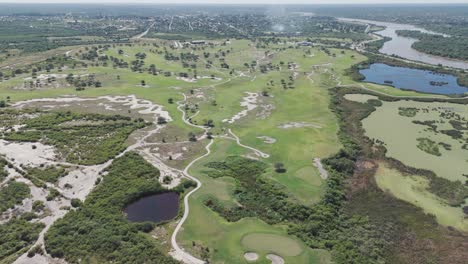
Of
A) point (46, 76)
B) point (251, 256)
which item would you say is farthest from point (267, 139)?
point (46, 76)

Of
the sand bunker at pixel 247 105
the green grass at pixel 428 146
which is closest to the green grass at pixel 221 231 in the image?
the sand bunker at pixel 247 105

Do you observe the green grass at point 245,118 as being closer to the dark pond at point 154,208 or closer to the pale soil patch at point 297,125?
the pale soil patch at point 297,125

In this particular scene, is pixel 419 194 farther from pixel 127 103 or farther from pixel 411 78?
pixel 411 78

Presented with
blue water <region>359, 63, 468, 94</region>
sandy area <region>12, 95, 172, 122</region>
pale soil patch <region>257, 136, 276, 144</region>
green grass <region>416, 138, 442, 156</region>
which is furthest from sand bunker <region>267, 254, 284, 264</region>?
blue water <region>359, 63, 468, 94</region>

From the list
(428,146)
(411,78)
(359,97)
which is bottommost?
(411,78)

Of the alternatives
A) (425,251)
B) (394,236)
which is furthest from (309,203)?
(425,251)
